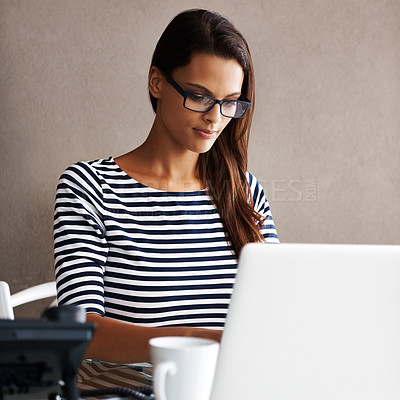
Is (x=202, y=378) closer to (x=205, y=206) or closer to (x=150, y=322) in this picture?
(x=150, y=322)

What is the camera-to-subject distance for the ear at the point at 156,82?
145cm

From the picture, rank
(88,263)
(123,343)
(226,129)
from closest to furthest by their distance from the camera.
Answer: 1. (123,343)
2. (88,263)
3. (226,129)

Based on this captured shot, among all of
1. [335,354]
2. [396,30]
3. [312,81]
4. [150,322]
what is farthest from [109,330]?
[396,30]

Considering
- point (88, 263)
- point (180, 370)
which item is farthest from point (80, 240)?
point (180, 370)

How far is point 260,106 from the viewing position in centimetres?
231

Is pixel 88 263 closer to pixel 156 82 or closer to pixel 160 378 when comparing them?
pixel 156 82

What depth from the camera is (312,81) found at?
2.35 meters

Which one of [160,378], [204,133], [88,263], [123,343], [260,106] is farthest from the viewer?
[260,106]

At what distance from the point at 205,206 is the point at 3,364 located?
40.2 inches

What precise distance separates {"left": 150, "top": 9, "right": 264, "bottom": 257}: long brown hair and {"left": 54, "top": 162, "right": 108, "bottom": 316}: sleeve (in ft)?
0.96

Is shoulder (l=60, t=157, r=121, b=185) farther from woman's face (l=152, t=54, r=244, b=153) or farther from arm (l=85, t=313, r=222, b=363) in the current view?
arm (l=85, t=313, r=222, b=363)

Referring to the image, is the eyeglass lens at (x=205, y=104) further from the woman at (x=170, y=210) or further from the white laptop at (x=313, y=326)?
the white laptop at (x=313, y=326)

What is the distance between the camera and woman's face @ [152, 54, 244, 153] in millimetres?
1346

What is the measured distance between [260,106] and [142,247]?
1.09m
